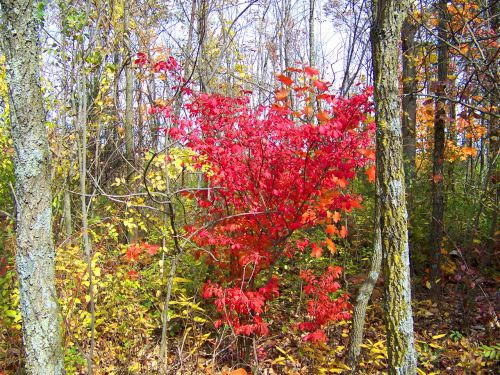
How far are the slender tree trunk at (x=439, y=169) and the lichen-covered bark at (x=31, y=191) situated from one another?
409cm

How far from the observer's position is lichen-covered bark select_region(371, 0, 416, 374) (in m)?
2.72

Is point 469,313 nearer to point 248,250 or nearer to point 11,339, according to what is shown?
point 248,250

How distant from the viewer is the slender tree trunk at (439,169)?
4969 mm

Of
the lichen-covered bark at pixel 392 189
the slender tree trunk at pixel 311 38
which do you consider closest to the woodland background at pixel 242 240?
the lichen-covered bark at pixel 392 189

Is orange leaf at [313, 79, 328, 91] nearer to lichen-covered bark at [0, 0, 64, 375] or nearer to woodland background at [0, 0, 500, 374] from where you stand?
woodland background at [0, 0, 500, 374]

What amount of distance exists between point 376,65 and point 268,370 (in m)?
3.67

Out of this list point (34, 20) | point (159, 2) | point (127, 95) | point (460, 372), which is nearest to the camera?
point (34, 20)

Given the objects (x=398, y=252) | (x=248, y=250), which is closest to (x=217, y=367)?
(x=248, y=250)

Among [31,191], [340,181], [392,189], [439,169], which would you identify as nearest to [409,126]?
[439,169]

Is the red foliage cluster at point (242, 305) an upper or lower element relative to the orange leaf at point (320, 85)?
lower

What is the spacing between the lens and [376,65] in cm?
276

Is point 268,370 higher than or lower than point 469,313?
lower

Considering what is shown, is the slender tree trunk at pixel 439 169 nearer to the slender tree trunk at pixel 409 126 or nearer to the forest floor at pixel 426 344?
the forest floor at pixel 426 344

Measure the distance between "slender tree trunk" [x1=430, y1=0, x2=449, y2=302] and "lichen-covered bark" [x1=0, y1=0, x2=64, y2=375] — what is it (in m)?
4.09
